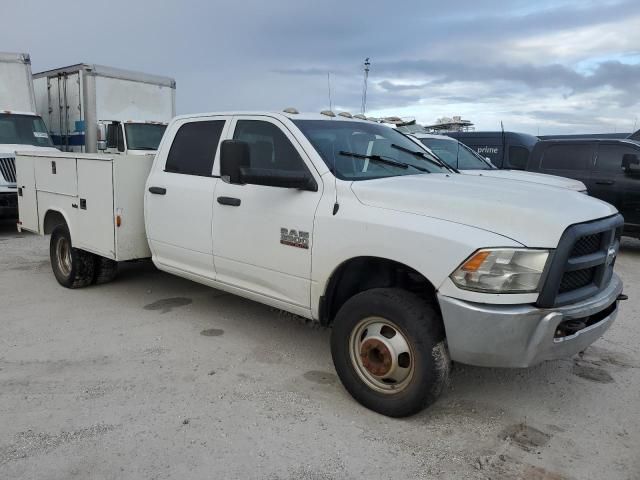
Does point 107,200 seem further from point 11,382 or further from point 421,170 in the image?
point 421,170

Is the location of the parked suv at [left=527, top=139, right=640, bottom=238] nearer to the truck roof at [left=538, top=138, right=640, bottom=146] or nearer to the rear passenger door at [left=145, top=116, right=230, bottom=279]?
the truck roof at [left=538, top=138, right=640, bottom=146]

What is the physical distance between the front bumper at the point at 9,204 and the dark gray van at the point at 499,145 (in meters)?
9.39

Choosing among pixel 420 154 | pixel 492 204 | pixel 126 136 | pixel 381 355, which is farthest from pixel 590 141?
pixel 126 136

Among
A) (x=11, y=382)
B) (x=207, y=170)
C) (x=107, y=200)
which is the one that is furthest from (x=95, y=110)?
(x=11, y=382)

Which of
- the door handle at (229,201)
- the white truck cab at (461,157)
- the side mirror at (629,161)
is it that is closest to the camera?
the door handle at (229,201)

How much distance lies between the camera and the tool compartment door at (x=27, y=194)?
6.69 m

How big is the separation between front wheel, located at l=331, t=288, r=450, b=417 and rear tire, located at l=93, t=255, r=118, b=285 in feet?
12.0

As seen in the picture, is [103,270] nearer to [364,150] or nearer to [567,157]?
[364,150]

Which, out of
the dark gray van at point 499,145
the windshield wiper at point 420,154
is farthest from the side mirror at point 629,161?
the windshield wiper at point 420,154

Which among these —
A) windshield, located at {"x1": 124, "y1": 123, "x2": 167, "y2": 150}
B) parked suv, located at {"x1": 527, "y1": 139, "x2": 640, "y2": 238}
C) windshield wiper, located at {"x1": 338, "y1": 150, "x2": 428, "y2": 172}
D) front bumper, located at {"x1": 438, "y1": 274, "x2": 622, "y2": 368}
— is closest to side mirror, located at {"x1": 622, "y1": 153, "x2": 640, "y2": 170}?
parked suv, located at {"x1": 527, "y1": 139, "x2": 640, "y2": 238}

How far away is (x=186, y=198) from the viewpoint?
4.84 m

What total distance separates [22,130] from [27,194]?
5.48 meters

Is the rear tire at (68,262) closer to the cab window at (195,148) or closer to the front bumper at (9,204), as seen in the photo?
the cab window at (195,148)

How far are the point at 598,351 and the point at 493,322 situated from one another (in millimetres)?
2255
